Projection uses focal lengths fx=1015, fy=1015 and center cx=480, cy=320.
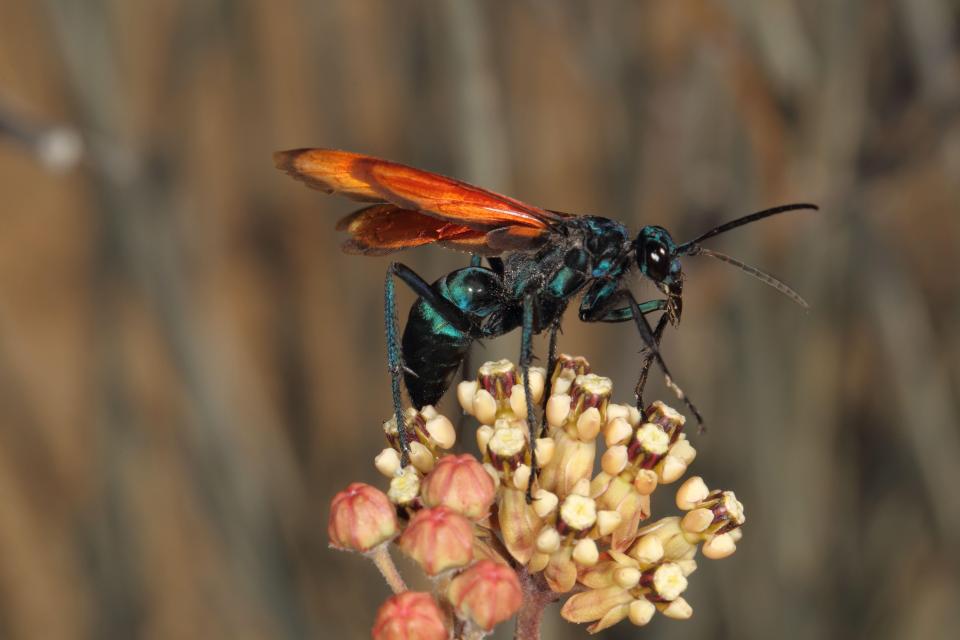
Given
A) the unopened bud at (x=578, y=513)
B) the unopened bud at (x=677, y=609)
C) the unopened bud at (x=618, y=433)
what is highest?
the unopened bud at (x=618, y=433)

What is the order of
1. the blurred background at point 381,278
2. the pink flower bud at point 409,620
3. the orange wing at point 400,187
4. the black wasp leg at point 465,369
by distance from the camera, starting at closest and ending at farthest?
the pink flower bud at point 409,620 < the orange wing at point 400,187 < the black wasp leg at point 465,369 < the blurred background at point 381,278

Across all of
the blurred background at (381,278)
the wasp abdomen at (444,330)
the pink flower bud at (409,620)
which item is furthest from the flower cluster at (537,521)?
the blurred background at (381,278)

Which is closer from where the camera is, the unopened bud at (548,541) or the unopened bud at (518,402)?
the unopened bud at (548,541)

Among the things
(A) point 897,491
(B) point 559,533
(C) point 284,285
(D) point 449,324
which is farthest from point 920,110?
(C) point 284,285

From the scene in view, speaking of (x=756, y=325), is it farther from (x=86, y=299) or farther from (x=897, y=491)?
(x=86, y=299)

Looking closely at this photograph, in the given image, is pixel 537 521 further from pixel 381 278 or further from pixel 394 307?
pixel 381 278

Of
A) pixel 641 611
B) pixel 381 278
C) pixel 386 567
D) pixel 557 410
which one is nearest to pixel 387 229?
pixel 557 410

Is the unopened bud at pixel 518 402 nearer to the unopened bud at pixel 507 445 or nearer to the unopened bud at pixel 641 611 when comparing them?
the unopened bud at pixel 507 445

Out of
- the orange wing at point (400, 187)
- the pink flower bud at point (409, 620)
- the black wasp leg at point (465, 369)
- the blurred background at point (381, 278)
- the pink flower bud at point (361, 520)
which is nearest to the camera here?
the pink flower bud at point (409, 620)
